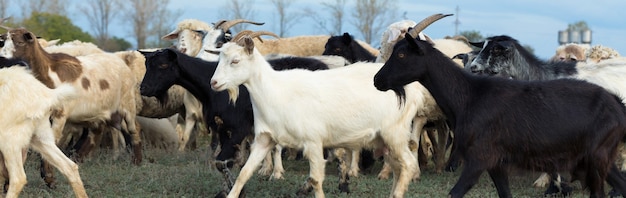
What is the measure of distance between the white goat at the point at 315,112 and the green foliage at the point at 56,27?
92.0ft

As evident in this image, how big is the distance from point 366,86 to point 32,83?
9.03 feet

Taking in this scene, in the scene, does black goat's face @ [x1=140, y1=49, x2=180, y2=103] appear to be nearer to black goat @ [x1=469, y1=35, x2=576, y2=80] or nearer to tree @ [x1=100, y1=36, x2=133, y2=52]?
black goat @ [x1=469, y1=35, x2=576, y2=80]

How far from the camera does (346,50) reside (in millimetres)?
13062

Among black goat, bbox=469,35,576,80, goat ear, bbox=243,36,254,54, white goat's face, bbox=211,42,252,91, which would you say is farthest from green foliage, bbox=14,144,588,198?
goat ear, bbox=243,36,254,54

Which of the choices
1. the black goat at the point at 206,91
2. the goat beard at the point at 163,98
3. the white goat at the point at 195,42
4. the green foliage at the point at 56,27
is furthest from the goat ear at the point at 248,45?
the green foliage at the point at 56,27

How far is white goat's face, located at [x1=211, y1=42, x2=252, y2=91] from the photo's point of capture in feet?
25.1

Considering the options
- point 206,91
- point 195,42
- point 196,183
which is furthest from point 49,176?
point 195,42

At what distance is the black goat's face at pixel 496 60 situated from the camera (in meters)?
9.12

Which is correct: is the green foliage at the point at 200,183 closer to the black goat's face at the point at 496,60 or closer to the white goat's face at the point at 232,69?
the black goat's face at the point at 496,60

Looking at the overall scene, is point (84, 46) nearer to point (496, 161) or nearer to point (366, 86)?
point (366, 86)

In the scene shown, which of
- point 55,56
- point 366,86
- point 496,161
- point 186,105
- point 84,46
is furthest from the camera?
point 84,46

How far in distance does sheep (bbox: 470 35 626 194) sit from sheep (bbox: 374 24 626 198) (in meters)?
1.77

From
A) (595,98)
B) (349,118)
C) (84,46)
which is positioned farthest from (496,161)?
(84,46)

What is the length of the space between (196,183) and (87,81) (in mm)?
2262
